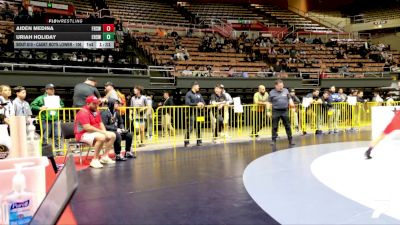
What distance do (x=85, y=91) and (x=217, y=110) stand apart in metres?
Answer: 3.76

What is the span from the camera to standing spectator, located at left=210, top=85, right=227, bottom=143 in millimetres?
10250

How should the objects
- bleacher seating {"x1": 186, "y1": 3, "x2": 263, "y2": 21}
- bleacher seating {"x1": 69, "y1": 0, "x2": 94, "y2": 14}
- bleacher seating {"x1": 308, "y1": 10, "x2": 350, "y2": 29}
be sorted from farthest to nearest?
bleacher seating {"x1": 308, "y1": 10, "x2": 350, "y2": 29} < bleacher seating {"x1": 186, "y1": 3, "x2": 263, "y2": 21} < bleacher seating {"x1": 69, "y1": 0, "x2": 94, "y2": 14}

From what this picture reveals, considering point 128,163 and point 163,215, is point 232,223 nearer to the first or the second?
point 163,215

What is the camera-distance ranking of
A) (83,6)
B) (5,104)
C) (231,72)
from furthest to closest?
1. (83,6)
2. (231,72)
3. (5,104)

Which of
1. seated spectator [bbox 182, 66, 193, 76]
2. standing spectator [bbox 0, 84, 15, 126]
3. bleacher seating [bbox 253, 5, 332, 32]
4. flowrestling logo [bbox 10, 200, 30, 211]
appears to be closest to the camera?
flowrestling logo [bbox 10, 200, 30, 211]

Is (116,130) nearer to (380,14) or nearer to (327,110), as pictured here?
(327,110)

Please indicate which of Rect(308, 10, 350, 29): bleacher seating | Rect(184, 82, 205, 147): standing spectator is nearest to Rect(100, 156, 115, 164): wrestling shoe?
Rect(184, 82, 205, 147): standing spectator

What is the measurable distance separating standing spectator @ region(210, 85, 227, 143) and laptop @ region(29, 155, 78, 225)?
8.82 metres

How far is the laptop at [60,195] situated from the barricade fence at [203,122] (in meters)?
6.37

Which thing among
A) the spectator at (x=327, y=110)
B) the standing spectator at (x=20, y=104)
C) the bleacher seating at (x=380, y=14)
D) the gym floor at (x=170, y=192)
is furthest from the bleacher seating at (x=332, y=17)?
the standing spectator at (x=20, y=104)

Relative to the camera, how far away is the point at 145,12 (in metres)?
25.4

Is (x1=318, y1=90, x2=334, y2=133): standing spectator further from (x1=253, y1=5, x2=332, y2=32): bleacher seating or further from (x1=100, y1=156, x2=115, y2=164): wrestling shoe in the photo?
(x1=253, y1=5, x2=332, y2=32): bleacher seating
